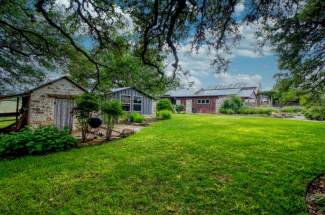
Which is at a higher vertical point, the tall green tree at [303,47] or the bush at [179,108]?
the tall green tree at [303,47]

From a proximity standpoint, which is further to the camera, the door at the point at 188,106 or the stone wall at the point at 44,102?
the door at the point at 188,106

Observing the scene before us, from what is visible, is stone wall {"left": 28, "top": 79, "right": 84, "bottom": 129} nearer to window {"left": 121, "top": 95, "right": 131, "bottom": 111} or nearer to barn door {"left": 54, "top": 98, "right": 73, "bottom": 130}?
barn door {"left": 54, "top": 98, "right": 73, "bottom": 130}

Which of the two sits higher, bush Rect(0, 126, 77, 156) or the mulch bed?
bush Rect(0, 126, 77, 156)

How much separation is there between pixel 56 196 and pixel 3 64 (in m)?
9.28

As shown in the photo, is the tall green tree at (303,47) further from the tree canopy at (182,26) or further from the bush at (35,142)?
the bush at (35,142)

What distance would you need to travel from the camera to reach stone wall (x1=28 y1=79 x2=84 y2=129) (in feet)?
31.6

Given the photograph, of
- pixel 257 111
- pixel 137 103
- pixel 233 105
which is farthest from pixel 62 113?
pixel 257 111

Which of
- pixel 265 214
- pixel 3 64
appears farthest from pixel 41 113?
pixel 265 214

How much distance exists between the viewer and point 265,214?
10.0 feet

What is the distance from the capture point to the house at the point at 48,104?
31.4 ft

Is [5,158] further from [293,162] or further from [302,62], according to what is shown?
[302,62]

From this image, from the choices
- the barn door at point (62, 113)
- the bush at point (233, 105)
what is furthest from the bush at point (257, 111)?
the barn door at point (62, 113)

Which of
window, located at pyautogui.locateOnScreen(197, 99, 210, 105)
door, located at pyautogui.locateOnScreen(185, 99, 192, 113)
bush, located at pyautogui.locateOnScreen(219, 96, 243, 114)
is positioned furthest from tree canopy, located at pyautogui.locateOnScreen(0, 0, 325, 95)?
door, located at pyautogui.locateOnScreen(185, 99, 192, 113)

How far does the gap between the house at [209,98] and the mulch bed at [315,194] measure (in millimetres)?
26416
